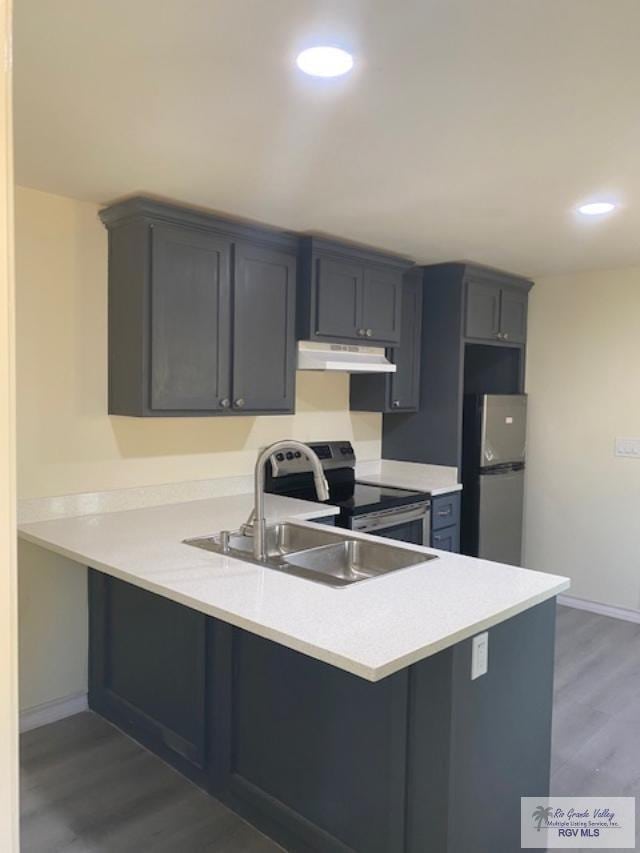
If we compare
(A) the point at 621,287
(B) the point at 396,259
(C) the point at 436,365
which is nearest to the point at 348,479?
(C) the point at 436,365

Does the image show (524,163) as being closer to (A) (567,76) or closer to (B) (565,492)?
(A) (567,76)

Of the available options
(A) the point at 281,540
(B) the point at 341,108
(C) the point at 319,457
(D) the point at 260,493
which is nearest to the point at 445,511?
(C) the point at 319,457

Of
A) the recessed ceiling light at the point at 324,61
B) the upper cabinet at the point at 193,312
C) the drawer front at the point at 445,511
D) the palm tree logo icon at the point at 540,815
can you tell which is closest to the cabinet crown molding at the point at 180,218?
the upper cabinet at the point at 193,312

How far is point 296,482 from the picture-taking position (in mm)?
3844

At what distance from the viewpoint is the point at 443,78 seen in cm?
173

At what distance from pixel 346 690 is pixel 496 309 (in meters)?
3.12

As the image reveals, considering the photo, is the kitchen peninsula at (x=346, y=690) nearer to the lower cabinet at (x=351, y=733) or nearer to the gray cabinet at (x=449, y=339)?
the lower cabinet at (x=351, y=733)

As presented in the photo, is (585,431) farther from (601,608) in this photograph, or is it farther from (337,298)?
(337,298)

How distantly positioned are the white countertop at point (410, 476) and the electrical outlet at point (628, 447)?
1103 mm

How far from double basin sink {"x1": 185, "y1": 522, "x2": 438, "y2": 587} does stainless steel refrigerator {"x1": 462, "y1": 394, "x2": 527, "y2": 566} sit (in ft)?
6.36

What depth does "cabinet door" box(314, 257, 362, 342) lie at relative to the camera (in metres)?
3.48

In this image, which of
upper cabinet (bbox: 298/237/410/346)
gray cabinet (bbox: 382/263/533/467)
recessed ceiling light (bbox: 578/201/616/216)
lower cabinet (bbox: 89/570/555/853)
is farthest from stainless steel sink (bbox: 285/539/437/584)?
gray cabinet (bbox: 382/263/533/467)

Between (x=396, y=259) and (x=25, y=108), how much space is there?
234 centimetres

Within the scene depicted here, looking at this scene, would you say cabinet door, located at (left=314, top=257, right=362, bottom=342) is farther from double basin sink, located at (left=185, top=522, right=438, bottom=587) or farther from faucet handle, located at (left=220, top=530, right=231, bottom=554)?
faucet handle, located at (left=220, top=530, right=231, bottom=554)
